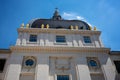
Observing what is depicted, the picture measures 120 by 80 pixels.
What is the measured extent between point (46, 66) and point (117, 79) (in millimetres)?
8861

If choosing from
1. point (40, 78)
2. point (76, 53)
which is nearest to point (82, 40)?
point (76, 53)

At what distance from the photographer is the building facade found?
1834cm

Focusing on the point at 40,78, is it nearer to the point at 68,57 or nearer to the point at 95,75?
the point at 68,57

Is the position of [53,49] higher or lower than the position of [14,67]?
higher

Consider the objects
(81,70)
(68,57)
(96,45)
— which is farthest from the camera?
(96,45)

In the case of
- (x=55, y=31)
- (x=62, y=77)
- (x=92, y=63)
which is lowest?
(x=62, y=77)

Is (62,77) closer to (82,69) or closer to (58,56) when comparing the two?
(82,69)

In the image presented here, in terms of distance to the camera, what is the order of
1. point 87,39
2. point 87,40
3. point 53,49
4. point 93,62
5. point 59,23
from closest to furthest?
point 93,62
point 53,49
point 87,40
point 87,39
point 59,23

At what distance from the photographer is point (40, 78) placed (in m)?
17.5

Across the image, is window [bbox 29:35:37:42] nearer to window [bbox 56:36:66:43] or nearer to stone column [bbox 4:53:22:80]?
window [bbox 56:36:66:43]

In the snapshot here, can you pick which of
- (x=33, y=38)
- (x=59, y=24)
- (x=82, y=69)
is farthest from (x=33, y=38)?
(x=82, y=69)

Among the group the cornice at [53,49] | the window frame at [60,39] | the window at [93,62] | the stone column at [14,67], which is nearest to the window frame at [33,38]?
the cornice at [53,49]

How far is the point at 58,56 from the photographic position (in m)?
20.2

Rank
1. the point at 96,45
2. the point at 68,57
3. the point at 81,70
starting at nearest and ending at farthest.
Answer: the point at 81,70, the point at 68,57, the point at 96,45
